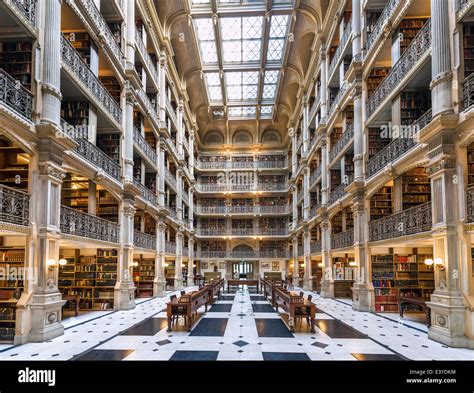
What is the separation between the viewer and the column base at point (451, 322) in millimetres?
6988

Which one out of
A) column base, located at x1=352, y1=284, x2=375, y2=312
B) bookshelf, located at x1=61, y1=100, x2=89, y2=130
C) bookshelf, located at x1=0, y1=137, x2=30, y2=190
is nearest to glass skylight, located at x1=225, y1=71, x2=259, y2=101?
bookshelf, located at x1=61, y1=100, x2=89, y2=130

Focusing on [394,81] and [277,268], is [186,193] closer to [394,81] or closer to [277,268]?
[277,268]

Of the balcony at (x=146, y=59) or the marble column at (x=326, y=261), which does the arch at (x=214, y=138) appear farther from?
the marble column at (x=326, y=261)

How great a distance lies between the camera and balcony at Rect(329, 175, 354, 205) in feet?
49.6

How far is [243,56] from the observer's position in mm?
23422

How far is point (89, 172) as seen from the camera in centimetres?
1032

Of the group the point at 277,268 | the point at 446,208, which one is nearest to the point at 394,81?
the point at 446,208

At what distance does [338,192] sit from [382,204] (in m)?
3.22

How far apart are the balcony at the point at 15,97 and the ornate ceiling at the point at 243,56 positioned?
1286 cm

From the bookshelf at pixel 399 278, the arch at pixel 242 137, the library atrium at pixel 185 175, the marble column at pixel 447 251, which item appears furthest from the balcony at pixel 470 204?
the arch at pixel 242 137

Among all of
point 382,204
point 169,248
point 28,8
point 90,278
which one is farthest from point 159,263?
point 28,8

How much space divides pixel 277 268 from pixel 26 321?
24.5 meters

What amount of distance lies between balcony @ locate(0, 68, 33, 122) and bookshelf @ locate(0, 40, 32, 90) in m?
0.56

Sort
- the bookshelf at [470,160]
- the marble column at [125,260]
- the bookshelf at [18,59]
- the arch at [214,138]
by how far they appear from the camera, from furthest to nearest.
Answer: the arch at [214,138] < the marble column at [125,260] < the bookshelf at [18,59] < the bookshelf at [470,160]
